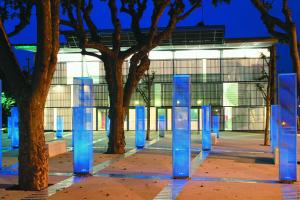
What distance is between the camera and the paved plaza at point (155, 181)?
1052 cm

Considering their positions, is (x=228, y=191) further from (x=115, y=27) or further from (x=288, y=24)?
(x=115, y=27)

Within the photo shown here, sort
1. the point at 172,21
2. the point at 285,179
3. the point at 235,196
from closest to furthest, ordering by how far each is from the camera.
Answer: the point at 235,196, the point at 285,179, the point at 172,21

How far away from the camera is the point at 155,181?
12.4 m

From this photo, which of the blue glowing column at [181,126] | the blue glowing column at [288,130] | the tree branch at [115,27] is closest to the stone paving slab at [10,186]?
the blue glowing column at [181,126]

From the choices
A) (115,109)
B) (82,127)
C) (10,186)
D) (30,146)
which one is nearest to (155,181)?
(82,127)

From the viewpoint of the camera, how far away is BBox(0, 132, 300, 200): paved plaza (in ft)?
34.5

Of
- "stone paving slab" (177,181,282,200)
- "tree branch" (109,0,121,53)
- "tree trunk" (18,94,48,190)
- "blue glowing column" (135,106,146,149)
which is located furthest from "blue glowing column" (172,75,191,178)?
"blue glowing column" (135,106,146,149)

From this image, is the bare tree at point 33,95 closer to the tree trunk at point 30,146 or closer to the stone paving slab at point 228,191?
the tree trunk at point 30,146

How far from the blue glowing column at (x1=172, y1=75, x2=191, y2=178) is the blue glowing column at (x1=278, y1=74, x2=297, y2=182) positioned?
2.37 m

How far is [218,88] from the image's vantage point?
136ft

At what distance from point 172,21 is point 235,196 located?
415 inches

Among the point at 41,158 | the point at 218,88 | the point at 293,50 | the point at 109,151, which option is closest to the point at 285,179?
the point at 293,50

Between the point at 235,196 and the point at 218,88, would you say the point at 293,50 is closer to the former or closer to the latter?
the point at 235,196

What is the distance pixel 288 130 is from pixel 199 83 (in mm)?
29455
